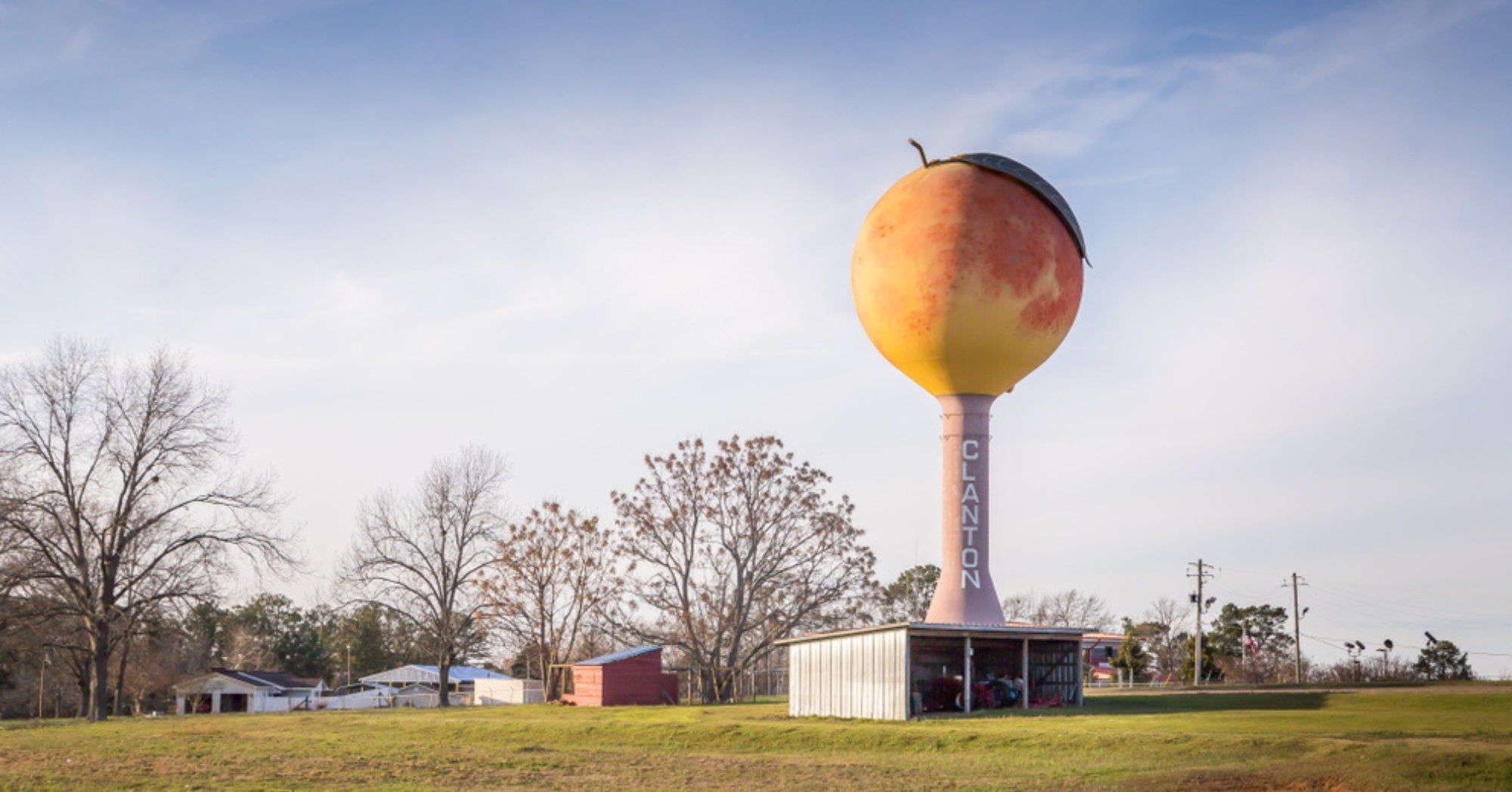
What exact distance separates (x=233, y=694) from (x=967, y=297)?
55.2 meters

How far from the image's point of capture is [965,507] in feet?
122

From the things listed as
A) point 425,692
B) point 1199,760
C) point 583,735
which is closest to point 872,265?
point 583,735

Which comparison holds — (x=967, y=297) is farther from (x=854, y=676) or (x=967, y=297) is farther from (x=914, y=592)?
(x=914, y=592)

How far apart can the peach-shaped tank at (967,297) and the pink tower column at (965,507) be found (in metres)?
0.03

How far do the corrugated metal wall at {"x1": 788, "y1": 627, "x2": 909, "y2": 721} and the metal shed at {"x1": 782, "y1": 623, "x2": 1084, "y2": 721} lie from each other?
0.11 feet

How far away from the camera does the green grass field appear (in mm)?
19422

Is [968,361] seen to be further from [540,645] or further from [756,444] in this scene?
[540,645]

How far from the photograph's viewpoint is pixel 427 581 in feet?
189

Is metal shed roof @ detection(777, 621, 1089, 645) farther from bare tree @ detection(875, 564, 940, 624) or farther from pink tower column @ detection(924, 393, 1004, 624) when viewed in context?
bare tree @ detection(875, 564, 940, 624)

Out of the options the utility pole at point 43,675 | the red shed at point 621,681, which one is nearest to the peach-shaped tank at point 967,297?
the red shed at point 621,681

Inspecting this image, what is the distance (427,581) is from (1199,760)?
1681 inches

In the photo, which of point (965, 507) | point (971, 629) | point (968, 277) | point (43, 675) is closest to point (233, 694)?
point (43, 675)

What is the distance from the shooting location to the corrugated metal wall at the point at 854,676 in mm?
32812

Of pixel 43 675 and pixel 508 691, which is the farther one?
pixel 43 675
